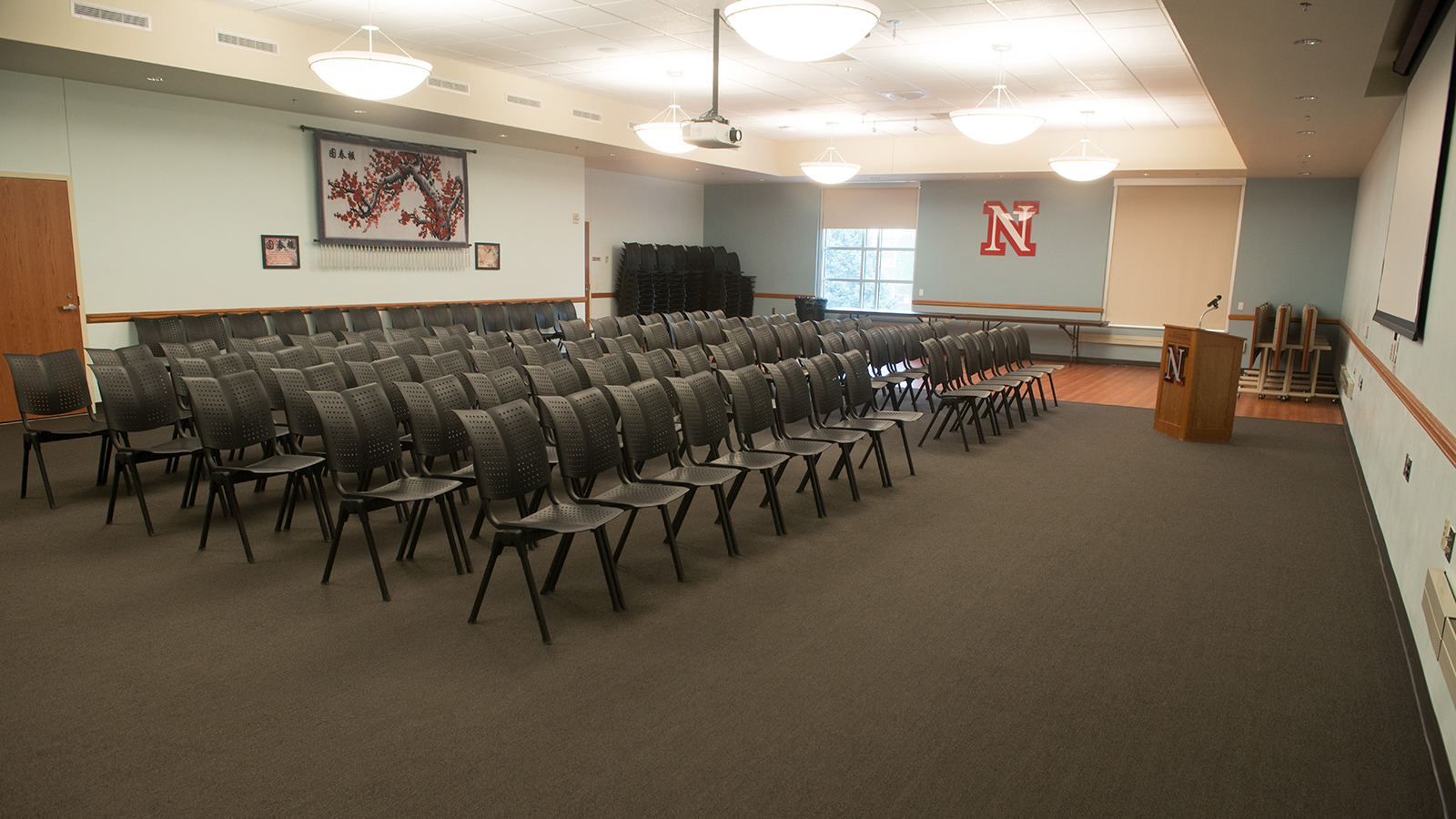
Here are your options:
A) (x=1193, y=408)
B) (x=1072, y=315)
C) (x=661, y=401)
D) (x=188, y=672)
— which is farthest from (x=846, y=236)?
(x=188, y=672)

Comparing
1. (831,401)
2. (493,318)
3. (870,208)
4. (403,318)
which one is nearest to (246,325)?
(403,318)

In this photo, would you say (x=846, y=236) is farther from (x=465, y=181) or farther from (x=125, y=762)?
(x=125, y=762)

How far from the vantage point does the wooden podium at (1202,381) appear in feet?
27.7

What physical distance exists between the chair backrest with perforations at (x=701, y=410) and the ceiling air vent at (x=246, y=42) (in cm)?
599

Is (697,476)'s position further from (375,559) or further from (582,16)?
(582,16)

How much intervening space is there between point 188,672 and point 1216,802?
12.4ft

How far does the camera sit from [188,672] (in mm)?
3500

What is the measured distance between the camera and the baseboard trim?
2.83 m

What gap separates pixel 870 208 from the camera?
1739 centimetres

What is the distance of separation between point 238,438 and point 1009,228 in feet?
45.7

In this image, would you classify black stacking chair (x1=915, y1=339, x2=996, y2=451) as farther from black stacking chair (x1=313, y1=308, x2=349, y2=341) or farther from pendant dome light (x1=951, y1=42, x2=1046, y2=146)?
black stacking chair (x1=313, y1=308, x2=349, y2=341)

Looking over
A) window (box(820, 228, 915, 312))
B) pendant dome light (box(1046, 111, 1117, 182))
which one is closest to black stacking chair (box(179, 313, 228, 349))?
pendant dome light (box(1046, 111, 1117, 182))

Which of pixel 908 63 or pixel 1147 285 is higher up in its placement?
pixel 908 63

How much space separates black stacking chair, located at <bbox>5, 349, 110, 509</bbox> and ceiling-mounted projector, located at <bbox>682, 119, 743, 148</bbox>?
5.44 metres
